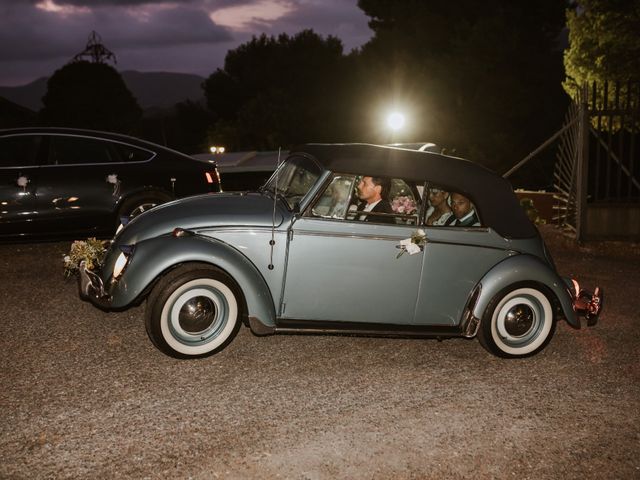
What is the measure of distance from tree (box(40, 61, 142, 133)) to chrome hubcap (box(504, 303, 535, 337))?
48.9 metres

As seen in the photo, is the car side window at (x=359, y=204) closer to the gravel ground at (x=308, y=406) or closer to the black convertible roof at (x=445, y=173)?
the black convertible roof at (x=445, y=173)

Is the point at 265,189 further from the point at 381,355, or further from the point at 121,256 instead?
the point at 381,355

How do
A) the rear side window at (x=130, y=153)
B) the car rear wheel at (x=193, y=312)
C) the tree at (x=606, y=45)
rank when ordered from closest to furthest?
the car rear wheel at (x=193, y=312), the rear side window at (x=130, y=153), the tree at (x=606, y=45)

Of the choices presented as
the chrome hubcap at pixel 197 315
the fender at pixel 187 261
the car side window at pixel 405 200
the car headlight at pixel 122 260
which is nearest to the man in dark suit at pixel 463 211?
the car side window at pixel 405 200

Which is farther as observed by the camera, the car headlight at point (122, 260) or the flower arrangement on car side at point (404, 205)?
the flower arrangement on car side at point (404, 205)

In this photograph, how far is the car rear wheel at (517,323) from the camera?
5285mm

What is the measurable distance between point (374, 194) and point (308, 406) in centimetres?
180

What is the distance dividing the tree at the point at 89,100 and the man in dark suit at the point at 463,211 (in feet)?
159

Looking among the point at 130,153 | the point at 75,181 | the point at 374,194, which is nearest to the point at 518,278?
the point at 374,194

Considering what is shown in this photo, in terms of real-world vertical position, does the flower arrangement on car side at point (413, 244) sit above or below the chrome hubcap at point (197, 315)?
above

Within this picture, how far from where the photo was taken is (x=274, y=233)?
16.4 ft

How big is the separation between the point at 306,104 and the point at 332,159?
35.8 m

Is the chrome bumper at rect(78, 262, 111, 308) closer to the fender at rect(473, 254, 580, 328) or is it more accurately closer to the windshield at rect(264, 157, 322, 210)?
the windshield at rect(264, 157, 322, 210)

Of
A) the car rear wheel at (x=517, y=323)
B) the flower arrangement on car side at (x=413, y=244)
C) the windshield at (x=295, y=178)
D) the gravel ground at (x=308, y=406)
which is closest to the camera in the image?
the gravel ground at (x=308, y=406)
